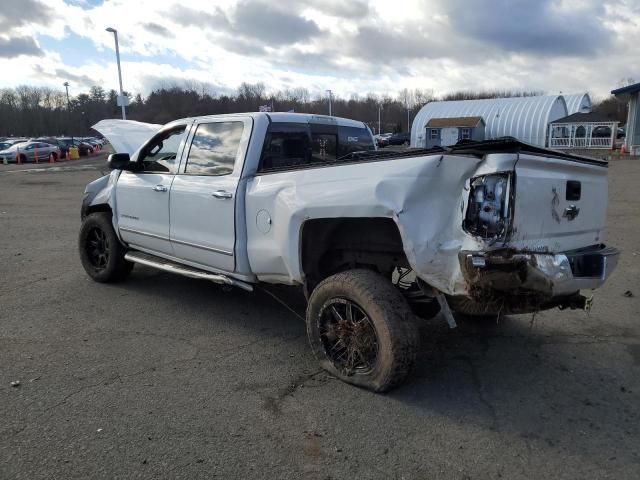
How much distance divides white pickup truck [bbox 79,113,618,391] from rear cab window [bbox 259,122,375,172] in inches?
0.6

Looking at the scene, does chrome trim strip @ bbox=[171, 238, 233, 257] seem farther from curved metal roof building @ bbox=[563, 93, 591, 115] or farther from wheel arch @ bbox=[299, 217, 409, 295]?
curved metal roof building @ bbox=[563, 93, 591, 115]

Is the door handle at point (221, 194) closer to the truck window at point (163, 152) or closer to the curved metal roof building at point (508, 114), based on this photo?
the truck window at point (163, 152)

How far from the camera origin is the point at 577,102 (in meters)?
58.7

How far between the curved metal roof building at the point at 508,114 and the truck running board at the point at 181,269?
48.2 m

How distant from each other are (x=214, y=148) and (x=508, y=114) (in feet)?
184

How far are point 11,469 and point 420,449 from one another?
2.19m

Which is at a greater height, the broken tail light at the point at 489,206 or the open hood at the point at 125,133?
the open hood at the point at 125,133

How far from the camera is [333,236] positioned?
4.05 meters

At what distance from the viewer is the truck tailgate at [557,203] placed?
310 cm

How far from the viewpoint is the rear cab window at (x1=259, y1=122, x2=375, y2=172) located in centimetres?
462

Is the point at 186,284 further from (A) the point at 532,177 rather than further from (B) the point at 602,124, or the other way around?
(B) the point at 602,124

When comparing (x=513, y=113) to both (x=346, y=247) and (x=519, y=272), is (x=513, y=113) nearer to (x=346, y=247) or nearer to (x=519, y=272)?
(x=346, y=247)

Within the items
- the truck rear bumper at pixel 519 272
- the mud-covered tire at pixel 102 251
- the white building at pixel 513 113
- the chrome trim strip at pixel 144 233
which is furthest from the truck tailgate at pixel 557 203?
the white building at pixel 513 113

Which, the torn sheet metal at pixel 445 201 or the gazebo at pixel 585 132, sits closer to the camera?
the torn sheet metal at pixel 445 201
